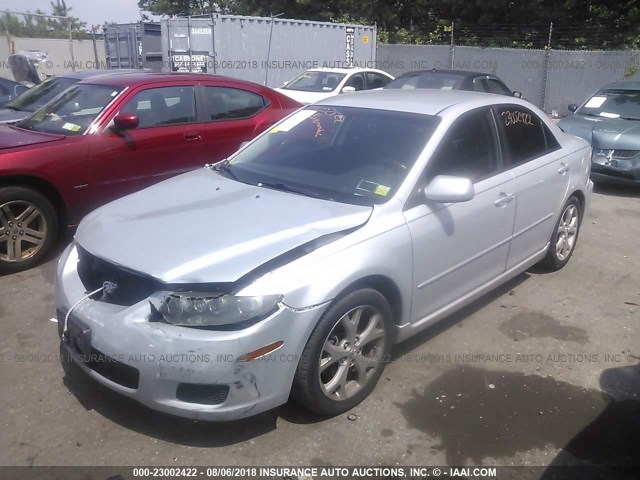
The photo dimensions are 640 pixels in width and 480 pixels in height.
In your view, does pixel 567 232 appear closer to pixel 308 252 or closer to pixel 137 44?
pixel 308 252

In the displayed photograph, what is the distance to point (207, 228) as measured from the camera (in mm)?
3205

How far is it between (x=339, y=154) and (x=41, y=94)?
179 inches

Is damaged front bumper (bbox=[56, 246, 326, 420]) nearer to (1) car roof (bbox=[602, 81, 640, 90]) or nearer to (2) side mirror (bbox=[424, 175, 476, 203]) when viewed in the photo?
(2) side mirror (bbox=[424, 175, 476, 203])

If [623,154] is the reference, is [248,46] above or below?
above

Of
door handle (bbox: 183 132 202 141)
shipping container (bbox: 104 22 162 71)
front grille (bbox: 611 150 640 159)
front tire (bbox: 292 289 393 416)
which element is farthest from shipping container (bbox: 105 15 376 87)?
front tire (bbox: 292 289 393 416)

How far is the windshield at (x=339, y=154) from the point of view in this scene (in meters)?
3.67

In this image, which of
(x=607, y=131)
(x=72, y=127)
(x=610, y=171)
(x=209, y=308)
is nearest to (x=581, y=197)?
(x=610, y=171)

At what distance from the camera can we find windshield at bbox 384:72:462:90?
11289 millimetres

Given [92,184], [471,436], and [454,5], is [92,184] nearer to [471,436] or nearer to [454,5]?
[471,436]

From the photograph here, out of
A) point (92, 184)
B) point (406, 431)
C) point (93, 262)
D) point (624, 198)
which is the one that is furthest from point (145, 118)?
point (624, 198)

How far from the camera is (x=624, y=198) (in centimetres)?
831

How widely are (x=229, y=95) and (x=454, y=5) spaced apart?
69.5 feet

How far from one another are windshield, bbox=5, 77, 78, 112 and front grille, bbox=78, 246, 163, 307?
4016 millimetres

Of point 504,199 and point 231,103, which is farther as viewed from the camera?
point 231,103
